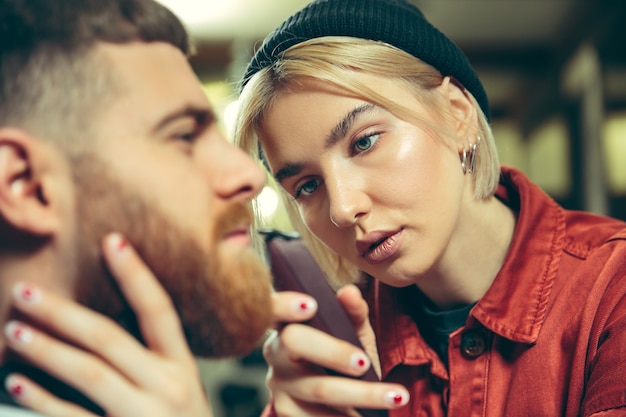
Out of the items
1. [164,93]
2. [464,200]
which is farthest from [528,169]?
[164,93]

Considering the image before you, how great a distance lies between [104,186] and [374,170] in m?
0.48

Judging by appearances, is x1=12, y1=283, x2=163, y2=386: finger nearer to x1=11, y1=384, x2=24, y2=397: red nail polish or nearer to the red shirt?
x1=11, y1=384, x2=24, y2=397: red nail polish

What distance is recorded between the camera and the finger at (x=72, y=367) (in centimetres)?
57

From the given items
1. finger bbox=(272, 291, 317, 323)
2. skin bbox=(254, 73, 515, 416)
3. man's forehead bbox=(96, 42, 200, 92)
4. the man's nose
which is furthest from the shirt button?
man's forehead bbox=(96, 42, 200, 92)

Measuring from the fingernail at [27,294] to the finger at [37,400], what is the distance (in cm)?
7

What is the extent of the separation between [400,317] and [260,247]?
362 mm

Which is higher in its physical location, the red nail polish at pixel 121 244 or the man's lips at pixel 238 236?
the red nail polish at pixel 121 244

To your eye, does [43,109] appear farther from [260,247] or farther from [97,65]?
[260,247]

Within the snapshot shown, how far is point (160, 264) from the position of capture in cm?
64

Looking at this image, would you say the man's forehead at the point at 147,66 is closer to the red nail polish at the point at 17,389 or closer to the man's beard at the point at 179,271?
the man's beard at the point at 179,271

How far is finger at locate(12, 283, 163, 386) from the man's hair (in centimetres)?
15

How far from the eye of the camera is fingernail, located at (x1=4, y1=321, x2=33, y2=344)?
58cm

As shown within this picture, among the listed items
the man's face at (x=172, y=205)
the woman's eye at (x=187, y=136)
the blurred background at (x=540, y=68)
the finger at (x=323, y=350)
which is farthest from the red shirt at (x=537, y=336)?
the blurred background at (x=540, y=68)

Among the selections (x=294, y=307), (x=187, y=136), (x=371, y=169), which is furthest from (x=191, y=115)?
(x=371, y=169)
